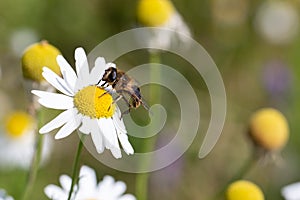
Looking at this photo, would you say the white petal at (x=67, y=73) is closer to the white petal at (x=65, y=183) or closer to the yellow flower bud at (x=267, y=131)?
the white petal at (x=65, y=183)

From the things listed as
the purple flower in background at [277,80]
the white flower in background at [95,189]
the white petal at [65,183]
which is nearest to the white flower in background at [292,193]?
the white flower in background at [95,189]

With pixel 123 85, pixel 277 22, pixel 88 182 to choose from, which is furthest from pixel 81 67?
pixel 277 22

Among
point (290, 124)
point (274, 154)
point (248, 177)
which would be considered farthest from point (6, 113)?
point (274, 154)

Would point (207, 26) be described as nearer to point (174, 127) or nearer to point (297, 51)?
point (297, 51)

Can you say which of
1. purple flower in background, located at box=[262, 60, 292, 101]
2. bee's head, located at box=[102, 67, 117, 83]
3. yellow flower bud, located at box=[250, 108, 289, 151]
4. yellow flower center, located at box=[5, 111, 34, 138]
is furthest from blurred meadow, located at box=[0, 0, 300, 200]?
bee's head, located at box=[102, 67, 117, 83]

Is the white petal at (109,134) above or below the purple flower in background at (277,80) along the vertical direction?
below
